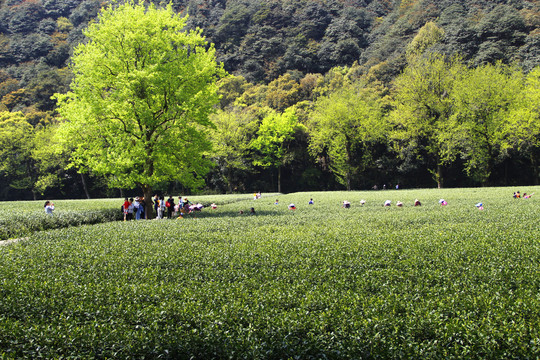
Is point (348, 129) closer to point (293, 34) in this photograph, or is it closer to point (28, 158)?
point (28, 158)

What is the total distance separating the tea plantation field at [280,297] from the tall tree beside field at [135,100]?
9.88 m

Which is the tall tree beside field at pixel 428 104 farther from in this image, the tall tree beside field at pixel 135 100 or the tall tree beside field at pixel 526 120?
the tall tree beside field at pixel 135 100

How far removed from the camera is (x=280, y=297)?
605 centimetres

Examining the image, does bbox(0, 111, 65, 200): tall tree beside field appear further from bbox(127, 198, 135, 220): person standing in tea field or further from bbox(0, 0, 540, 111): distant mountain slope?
bbox(127, 198, 135, 220): person standing in tea field

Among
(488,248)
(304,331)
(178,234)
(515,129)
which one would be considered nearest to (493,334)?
(304,331)

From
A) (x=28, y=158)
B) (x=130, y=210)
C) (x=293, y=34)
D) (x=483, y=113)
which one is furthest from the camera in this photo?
(x=293, y=34)

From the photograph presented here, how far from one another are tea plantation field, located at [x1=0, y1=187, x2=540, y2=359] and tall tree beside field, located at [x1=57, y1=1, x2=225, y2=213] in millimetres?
9884

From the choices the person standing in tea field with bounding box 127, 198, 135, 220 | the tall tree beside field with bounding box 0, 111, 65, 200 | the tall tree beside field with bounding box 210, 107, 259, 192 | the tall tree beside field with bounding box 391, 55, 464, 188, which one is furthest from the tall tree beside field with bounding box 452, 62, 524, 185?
the tall tree beside field with bounding box 0, 111, 65, 200

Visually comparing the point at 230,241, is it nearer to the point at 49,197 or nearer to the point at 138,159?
the point at 138,159

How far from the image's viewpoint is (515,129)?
38.7 m

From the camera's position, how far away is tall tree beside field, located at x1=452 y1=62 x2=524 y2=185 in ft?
132

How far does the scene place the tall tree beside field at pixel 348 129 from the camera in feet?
166

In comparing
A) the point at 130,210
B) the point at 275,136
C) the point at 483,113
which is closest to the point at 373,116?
the point at 483,113

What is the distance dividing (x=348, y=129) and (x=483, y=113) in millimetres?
17336
